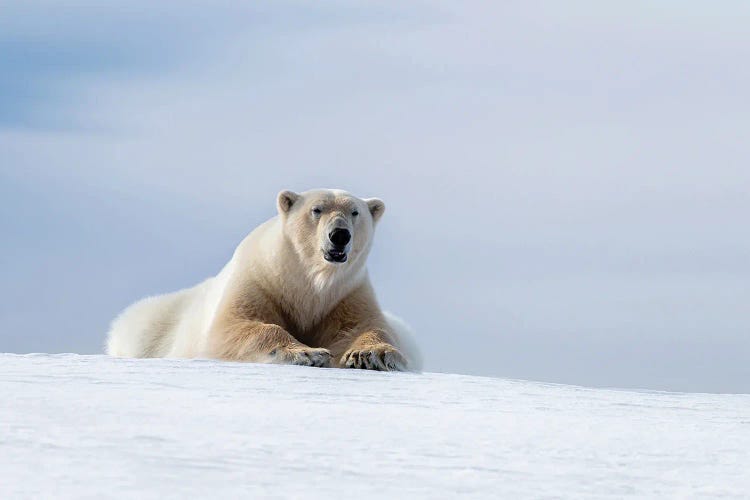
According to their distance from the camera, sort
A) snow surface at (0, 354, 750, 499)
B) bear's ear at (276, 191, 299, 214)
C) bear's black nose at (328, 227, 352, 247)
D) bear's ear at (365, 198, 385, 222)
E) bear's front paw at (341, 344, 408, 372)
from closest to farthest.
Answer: snow surface at (0, 354, 750, 499) < bear's front paw at (341, 344, 408, 372) < bear's black nose at (328, 227, 352, 247) < bear's ear at (276, 191, 299, 214) < bear's ear at (365, 198, 385, 222)

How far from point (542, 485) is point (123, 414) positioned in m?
1.55

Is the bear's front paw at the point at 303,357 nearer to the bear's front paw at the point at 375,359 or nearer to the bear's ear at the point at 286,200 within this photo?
the bear's front paw at the point at 375,359

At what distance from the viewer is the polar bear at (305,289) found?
7165mm

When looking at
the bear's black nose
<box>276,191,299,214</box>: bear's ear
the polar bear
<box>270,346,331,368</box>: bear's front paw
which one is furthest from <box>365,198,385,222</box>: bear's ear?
<box>270,346,331,368</box>: bear's front paw

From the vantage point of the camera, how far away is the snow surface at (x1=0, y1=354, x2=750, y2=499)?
2.80 m

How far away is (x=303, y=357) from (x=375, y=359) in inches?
18.8

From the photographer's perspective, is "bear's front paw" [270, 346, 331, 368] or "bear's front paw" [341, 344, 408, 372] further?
"bear's front paw" [341, 344, 408, 372]

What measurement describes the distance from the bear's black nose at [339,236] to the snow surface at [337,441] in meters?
2.03

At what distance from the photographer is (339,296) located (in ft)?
24.9

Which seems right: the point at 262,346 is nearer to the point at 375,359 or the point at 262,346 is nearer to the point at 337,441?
the point at 375,359

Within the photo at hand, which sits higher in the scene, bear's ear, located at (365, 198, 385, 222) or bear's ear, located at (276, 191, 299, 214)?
bear's ear, located at (365, 198, 385, 222)

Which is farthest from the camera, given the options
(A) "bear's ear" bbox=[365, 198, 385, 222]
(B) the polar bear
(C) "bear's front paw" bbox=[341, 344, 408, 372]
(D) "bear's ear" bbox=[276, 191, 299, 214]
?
(A) "bear's ear" bbox=[365, 198, 385, 222]

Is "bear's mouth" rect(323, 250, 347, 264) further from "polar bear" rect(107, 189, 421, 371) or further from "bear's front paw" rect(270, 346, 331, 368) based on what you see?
"bear's front paw" rect(270, 346, 331, 368)

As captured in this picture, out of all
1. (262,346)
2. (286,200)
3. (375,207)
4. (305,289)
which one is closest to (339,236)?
(305,289)
